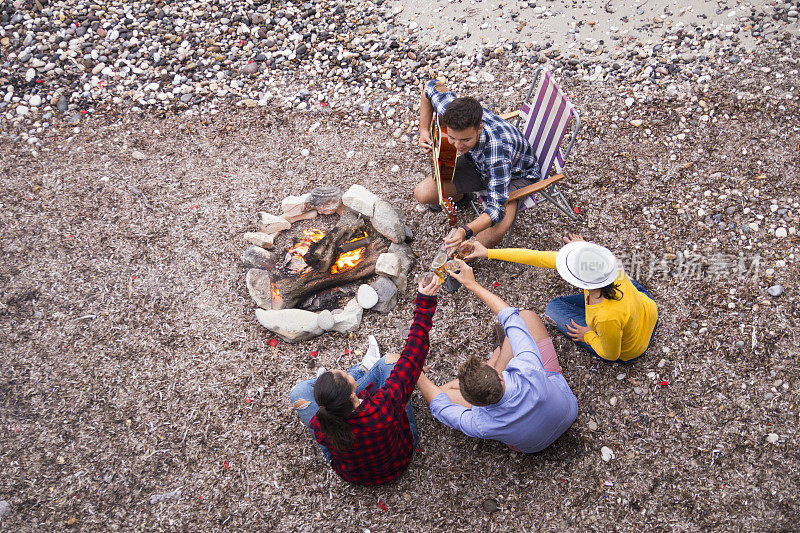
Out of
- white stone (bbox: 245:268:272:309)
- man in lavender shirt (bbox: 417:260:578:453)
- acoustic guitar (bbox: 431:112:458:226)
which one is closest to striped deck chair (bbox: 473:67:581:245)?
acoustic guitar (bbox: 431:112:458:226)

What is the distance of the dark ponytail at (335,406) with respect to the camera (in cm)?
285

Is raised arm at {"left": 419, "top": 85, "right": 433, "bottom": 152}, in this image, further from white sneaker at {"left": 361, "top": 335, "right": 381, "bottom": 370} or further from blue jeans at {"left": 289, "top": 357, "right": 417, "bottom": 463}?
blue jeans at {"left": 289, "top": 357, "right": 417, "bottom": 463}

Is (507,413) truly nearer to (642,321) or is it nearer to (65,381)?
(642,321)

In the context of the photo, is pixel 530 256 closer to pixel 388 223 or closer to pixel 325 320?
pixel 388 223

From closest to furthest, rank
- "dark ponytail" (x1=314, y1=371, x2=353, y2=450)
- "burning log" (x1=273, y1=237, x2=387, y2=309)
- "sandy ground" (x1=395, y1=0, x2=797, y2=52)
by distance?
1. "dark ponytail" (x1=314, y1=371, x2=353, y2=450)
2. "burning log" (x1=273, y1=237, x2=387, y2=309)
3. "sandy ground" (x1=395, y1=0, x2=797, y2=52)

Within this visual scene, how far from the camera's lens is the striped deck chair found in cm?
407

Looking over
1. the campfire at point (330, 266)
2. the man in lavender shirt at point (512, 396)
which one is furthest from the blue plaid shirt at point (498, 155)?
the campfire at point (330, 266)

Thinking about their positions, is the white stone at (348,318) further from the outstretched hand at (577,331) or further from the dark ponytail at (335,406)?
the outstretched hand at (577,331)

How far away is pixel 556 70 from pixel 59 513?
6.56 meters

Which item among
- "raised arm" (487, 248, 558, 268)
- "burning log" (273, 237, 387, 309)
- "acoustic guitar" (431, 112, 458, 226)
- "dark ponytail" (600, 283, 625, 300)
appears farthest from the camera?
"burning log" (273, 237, 387, 309)

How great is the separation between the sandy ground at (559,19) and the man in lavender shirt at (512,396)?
4.06 metres

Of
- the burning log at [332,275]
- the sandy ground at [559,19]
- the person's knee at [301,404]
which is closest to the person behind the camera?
the person's knee at [301,404]

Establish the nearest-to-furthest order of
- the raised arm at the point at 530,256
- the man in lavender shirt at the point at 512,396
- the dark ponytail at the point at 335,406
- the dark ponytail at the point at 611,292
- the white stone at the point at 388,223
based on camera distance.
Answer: the dark ponytail at the point at 335,406, the man in lavender shirt at the point at 512,396, the dark ponytail at the point at 611,292, the raised arm at the point at 530,256, the white stone at the point at 388,223

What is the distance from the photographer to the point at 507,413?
10.1 feet
